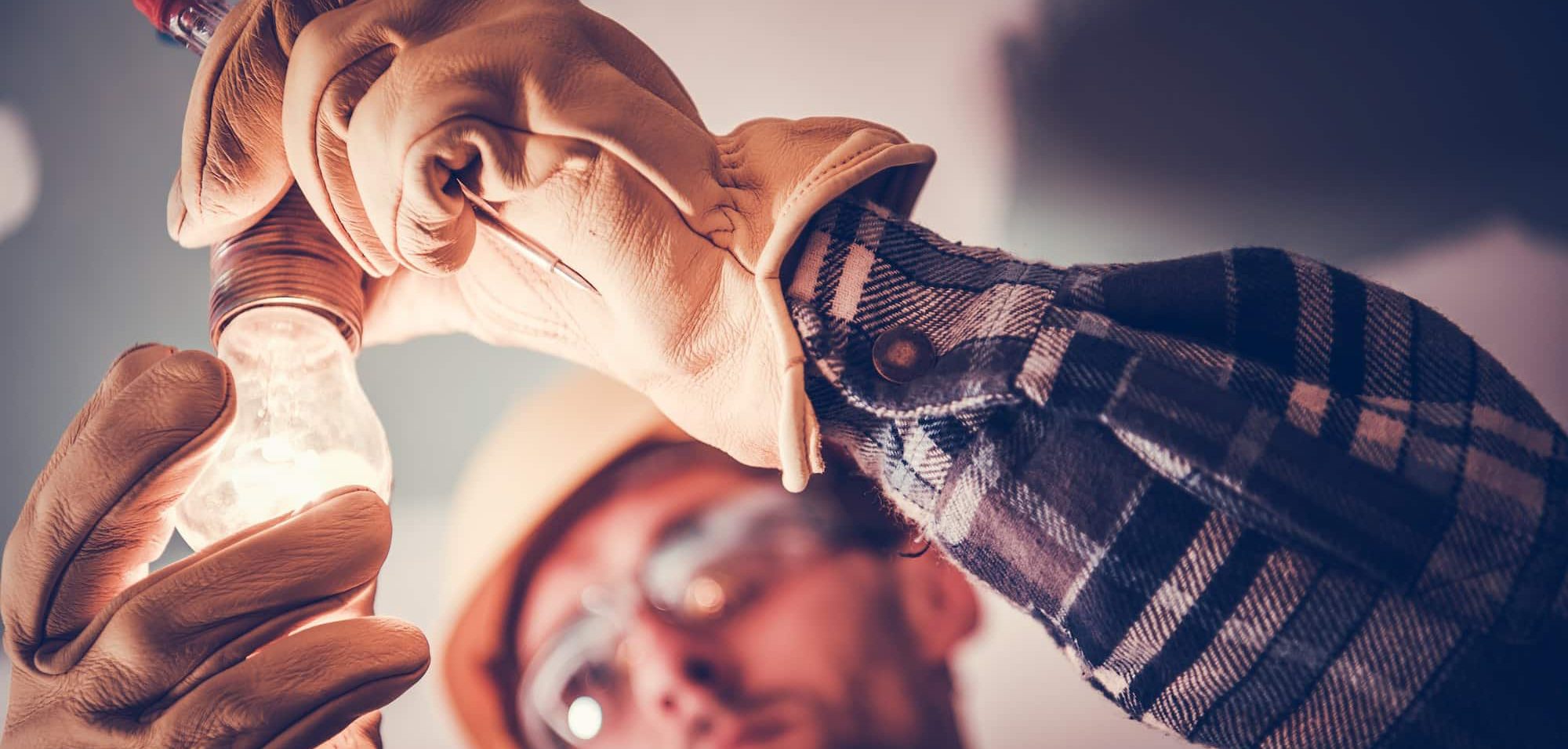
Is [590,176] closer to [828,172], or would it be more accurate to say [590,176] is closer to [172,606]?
[828,172]

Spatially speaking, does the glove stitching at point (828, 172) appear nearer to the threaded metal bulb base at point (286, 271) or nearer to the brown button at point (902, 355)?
the brown button at point (902, 355)

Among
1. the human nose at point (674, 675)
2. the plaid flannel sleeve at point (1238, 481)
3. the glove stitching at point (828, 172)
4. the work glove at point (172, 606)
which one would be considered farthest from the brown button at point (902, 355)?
the human nose at point (674, 675)

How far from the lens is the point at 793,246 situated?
1.94 feet

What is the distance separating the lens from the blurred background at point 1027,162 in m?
0.86

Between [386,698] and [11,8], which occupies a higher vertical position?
[11,8]

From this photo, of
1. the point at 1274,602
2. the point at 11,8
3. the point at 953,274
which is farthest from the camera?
the point at 11,8

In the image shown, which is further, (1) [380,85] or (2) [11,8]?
(2) [11,8]

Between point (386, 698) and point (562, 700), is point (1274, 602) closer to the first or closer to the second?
point (386, 698)

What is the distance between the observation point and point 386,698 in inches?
20.2

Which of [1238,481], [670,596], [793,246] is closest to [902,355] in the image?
[793,246]

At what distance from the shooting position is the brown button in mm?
559

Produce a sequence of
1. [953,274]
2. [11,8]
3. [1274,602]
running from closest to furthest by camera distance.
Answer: [1274,602], [953,274], [11,8]

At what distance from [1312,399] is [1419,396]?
0.08 m

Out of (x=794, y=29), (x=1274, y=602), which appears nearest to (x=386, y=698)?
(x=1274, y=602)
